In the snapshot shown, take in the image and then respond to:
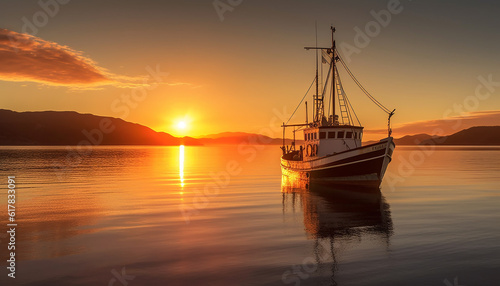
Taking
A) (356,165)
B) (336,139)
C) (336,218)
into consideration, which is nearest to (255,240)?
(336,218)

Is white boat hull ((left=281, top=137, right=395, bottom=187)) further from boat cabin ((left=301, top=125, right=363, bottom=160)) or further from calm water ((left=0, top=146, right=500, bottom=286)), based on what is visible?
calm water ((left=0, top=146, right=500, bottom=286))

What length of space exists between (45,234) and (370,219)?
17.0 metres

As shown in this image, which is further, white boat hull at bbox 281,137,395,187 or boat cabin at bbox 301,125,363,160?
boat cabin at bbox 301,125,363,160

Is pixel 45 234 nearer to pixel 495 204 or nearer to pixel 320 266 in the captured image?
pixel 320 266

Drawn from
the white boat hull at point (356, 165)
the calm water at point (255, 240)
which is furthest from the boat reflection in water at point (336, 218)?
the white boat hull at point (356, 165)

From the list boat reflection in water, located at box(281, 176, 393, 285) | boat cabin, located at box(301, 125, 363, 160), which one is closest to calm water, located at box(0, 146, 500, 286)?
boat reflection in water, located at box(281, 176, 393, 285)

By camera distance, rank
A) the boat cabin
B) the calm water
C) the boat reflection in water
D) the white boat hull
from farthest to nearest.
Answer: the boat cabin, the white boat hull, the boat reflection in water, the calm water

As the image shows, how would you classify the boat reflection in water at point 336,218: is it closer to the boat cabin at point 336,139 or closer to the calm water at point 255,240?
the calm water at point 255,240

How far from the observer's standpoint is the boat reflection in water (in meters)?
14.2

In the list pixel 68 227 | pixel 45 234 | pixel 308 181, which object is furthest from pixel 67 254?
pixel 308 181

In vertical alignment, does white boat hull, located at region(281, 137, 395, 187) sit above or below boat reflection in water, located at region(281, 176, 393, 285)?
above

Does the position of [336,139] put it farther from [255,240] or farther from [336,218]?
[255,240]

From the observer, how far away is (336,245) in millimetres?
14836

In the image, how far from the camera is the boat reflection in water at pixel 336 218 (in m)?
14.2
